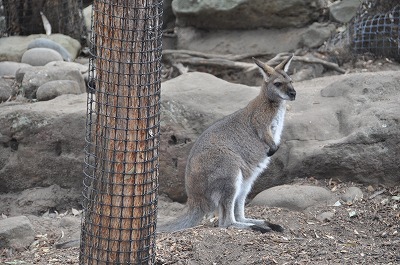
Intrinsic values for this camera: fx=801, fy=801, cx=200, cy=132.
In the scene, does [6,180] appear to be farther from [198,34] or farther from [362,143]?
[198,34]

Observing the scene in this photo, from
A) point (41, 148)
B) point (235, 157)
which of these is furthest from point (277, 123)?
point (41, 148)

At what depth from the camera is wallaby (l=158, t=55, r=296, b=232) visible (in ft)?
26.5

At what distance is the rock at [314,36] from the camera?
1470cm

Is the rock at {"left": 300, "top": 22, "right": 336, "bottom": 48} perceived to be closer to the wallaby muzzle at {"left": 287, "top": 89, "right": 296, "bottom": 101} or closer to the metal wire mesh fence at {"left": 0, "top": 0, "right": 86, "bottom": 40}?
the metal wire mesh fence at {"left": 0, "top": 0, "right": 86, "bottom": 40}

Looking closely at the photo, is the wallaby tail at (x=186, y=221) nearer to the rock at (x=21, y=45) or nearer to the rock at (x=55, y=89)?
the rock at (x=55, y=89)

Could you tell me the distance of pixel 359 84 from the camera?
409 inches

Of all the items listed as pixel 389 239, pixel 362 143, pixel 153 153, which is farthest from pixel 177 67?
→ pixel 153 153

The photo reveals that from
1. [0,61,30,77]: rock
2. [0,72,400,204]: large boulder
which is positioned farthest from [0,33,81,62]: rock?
[0,72,400,204]: large boulder

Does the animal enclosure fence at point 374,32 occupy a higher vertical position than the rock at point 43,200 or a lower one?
higher

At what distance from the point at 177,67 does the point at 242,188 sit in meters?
6.11

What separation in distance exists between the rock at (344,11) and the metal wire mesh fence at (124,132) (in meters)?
9.78

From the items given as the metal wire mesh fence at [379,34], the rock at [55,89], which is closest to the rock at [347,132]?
the metal wire mesh fence at [379,34]

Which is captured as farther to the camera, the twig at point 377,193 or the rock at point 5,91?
the rock at point 5,91

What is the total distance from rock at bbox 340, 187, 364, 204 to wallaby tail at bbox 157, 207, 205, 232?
176 centimetres
